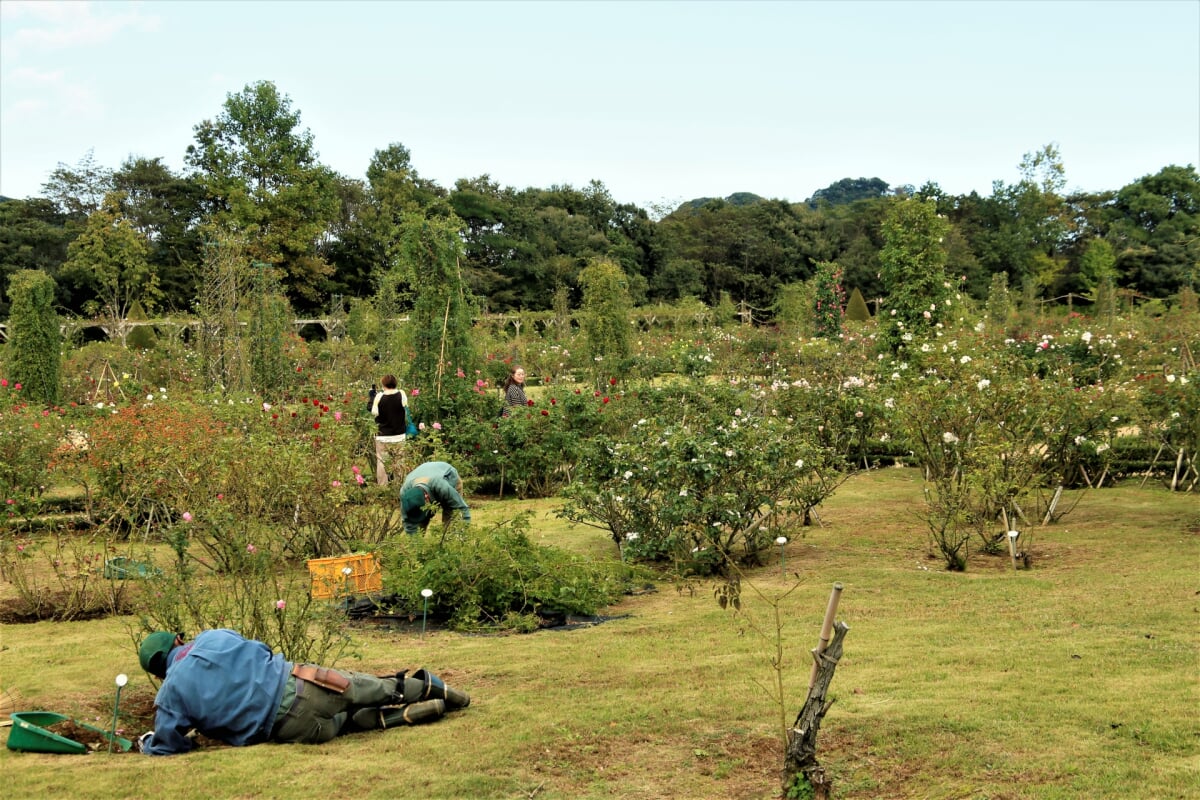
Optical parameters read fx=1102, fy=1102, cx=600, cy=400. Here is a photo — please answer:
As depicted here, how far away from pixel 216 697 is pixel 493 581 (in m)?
2.59

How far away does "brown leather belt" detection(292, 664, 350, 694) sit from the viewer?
16.1 ft

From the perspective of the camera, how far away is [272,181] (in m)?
37.5

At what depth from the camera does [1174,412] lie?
10359mm

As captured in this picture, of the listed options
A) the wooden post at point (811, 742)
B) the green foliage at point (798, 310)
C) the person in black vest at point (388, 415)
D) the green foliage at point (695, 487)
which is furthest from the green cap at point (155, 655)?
the green foliage at point (798, 310)

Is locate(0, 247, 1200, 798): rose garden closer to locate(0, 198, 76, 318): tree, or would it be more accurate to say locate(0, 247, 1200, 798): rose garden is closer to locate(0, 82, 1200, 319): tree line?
locate(0, 82, 1200, 319): tree line

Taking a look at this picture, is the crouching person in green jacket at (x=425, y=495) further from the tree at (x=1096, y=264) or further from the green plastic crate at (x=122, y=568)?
the tree at (x=1096, y=264)

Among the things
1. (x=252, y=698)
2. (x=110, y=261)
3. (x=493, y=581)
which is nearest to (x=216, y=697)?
(x=252, y=698)

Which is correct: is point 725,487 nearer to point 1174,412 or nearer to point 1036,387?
point 1036,387

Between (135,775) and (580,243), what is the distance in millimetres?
38407

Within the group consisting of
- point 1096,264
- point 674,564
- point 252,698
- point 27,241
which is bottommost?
point 674,564

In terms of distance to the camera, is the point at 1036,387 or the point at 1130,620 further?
the point at 1036,387

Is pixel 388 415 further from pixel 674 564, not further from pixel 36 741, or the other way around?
pixel 36 741

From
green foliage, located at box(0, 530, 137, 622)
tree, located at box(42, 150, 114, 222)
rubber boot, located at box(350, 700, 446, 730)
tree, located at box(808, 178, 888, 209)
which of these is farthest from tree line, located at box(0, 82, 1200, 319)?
tree, located at box(808, 178, 888, 209)

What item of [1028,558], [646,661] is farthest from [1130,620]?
[646,661]
